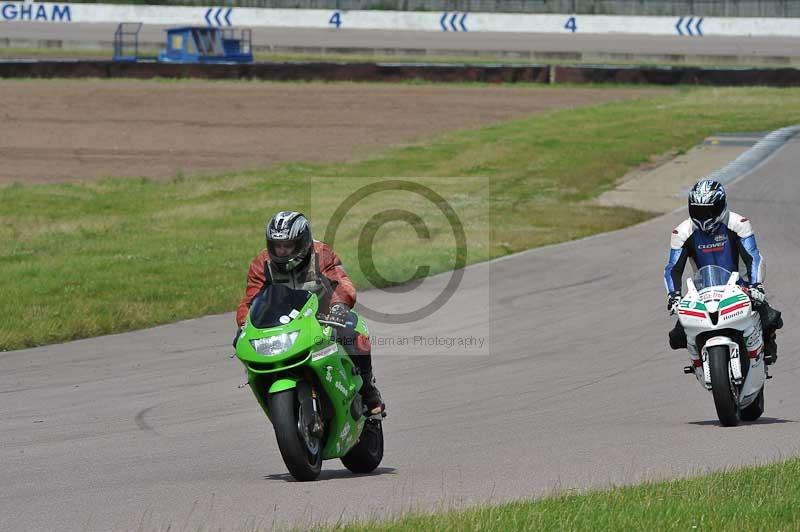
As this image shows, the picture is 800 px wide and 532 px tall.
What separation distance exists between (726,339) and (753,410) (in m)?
0.88

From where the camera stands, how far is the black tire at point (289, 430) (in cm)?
693

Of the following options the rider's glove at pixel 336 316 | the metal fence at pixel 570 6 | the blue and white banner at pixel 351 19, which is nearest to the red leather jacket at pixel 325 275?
the rider's glove at pixel 336 316

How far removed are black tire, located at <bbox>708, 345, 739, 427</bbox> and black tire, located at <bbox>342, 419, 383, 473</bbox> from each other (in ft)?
8.94

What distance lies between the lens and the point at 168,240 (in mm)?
20281

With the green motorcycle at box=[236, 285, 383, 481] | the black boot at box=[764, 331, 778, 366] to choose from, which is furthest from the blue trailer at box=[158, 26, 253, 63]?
the green motorcycle at box=[236, 285, 383, 481]

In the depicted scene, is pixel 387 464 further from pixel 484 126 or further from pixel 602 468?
pixel 484 126

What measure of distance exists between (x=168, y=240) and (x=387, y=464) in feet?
41.3

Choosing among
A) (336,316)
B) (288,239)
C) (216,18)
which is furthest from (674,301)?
(216,18)

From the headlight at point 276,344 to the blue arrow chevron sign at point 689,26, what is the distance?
227 feet

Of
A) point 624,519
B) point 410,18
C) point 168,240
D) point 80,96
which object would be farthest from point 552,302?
point 410,18

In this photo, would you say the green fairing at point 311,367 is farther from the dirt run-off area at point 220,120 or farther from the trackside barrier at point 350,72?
the trackside barrier at point 350,72

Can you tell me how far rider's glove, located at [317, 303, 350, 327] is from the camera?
7332 millimetres

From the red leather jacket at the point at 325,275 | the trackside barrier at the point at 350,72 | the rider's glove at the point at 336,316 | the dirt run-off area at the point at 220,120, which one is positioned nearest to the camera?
the rider's glove at the point at 336,316

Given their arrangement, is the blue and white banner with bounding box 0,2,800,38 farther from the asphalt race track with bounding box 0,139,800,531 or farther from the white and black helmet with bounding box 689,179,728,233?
the white and black helmet with bounding box 689,179,728,233
